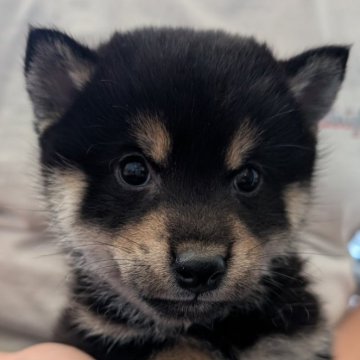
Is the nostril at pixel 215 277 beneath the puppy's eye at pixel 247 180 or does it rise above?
beneath

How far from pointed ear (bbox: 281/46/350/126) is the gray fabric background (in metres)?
0.35

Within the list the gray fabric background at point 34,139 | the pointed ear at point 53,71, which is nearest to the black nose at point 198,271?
the pointed ear at point 53,71

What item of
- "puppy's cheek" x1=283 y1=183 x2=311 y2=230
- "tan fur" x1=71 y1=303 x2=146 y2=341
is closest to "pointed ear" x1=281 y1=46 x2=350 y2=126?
"puppy's cheek" x1=283 y1=183 x2=311 y2=230

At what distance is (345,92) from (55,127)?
1.38 meters

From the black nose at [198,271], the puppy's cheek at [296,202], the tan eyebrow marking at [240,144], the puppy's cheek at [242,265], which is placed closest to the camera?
the black nose at [198,271]

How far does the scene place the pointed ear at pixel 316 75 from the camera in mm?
1954

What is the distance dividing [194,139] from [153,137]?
0.12 metres

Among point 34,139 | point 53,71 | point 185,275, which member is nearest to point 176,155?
point 185,275

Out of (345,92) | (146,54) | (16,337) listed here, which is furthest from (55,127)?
(345,92)

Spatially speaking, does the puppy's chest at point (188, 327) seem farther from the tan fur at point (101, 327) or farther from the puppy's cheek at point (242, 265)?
the puppy's cheek at point (242, 265)

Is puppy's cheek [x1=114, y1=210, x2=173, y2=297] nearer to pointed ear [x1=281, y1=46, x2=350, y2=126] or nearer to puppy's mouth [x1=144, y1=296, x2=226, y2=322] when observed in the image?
puppy's mouth [x1=144, y1=296, x2=226, y2=322]

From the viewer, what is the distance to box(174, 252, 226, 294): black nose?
1.42 m

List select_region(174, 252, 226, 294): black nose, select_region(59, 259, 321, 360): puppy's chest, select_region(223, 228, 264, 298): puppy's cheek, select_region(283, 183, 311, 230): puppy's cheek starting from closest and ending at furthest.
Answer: select_region(174, 252, 226, 294): black nose < select_region(223, 228, 264, 298): puppy's cheek < select_region(59, 259, 321, 360): puppy's chest < select_region(283, 183, 311, 230): puppy's cheek

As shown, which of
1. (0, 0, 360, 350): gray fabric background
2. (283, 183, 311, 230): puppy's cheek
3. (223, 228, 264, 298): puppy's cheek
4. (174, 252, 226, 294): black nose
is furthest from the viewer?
(0, 0, 360, 350): gray fabric background
